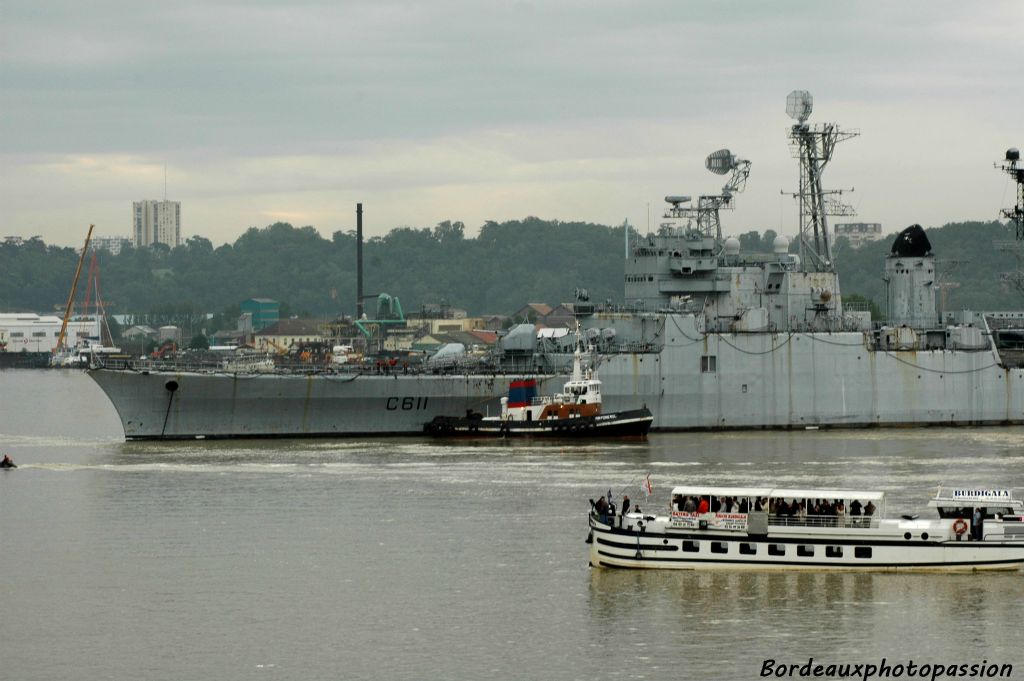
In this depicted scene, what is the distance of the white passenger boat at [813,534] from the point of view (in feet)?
90.1

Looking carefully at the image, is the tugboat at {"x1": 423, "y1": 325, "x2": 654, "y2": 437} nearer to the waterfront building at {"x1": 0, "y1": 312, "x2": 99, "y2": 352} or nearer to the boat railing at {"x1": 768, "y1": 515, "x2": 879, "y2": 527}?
the boat railing at {"x1": 768, "y1": 515, "x2": 879, "y2": 527}

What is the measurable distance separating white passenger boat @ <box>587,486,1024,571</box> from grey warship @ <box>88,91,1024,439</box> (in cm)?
2401

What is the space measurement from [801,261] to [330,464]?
23.2 metres

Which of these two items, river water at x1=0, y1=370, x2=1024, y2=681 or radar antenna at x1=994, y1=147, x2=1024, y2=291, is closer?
river water at x1=0, y1=370, x2=1024, y2=681

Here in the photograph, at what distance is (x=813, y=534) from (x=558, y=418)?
22.6 m

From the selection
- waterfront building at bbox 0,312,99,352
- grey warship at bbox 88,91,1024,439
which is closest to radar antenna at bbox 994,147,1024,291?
grey warship at bbox 88,91,1024,439

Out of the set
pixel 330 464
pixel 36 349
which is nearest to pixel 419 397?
pixel 330 464

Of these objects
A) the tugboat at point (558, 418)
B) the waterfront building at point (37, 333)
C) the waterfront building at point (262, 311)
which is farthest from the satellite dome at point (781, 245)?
the waterfront building at point (262, 311)

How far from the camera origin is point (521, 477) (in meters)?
40.2

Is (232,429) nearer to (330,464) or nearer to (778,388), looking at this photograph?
(330,464)

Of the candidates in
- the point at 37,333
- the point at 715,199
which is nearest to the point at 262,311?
the point at 37,333

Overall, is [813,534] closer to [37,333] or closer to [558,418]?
[558,418]

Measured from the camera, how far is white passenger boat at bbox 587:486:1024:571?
27453mm

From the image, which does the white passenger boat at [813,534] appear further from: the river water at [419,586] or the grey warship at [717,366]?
the grey warship at [717,366]
